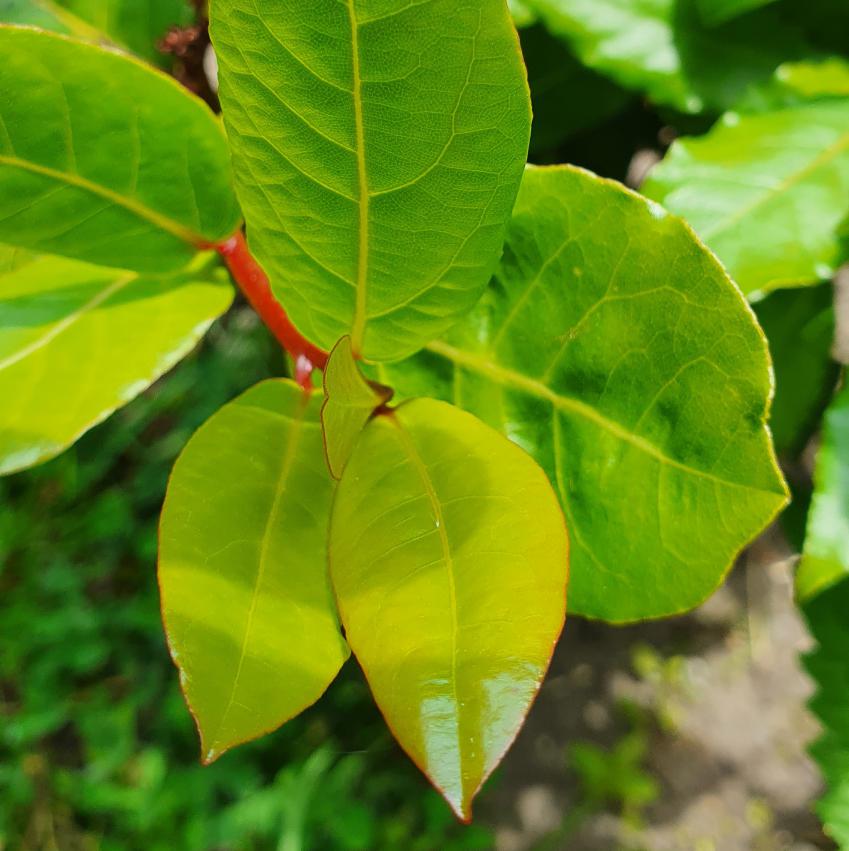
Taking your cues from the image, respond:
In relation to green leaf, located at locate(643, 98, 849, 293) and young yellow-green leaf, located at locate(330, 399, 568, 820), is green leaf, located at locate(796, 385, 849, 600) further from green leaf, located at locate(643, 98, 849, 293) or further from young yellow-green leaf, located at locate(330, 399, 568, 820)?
young yellow-green leaf, located at locate(330, 399, 568, 820)

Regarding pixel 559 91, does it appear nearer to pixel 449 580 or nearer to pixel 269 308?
pixel 269 308

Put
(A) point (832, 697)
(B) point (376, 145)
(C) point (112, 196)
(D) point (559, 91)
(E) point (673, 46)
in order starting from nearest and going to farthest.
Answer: (B) point (376, 145), (C) point (112, 196), (E) point (673, 46), (D) point (559, 91), (A) point (832, 697)

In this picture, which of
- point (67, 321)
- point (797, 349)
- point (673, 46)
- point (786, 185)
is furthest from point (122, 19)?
point (797, 349)

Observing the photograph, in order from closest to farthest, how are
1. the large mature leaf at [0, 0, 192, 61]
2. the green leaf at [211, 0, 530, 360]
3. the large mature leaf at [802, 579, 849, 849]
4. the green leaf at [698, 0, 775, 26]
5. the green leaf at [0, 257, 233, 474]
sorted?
the green leaf at [211, 0, 530, 360], the green leaf at [0, 257, 233, 474], the green leaf at [698, 0, 775, 26], the large mature leaf at [0, 0, 192, 61], the large mature leaf at [802, 579, 849, 849]

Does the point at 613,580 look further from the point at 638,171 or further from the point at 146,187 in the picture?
the point at 638,171

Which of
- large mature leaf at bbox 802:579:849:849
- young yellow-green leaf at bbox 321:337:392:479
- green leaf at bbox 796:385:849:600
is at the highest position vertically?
young yellow-green leaf at bbox 321:337:392:479

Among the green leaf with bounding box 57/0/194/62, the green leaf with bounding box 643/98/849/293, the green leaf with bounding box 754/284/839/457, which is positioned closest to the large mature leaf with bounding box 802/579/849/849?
the green leaf with bounding box 754/284/839/457

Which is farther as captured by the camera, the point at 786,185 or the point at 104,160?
the point at 786,185
